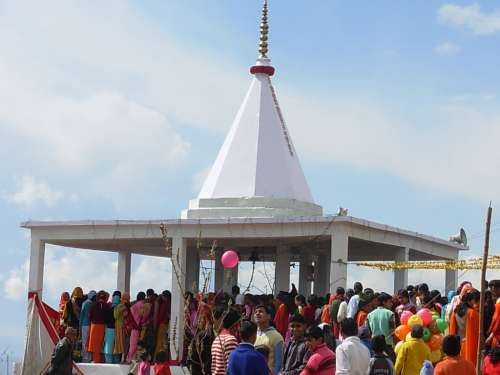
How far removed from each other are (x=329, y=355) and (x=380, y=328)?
3053mm

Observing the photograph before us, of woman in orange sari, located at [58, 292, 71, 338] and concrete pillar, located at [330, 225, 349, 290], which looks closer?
concrete pillar, located at [330, 225, 349, 290]

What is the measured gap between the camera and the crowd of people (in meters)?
7.79

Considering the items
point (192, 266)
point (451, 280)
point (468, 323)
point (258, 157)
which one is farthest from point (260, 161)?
point (468, 323)

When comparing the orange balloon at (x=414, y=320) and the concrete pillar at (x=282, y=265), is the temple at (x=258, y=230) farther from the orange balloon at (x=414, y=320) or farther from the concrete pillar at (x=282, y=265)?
the orange balloon at (x=414, y=320)

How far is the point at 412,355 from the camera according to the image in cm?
901

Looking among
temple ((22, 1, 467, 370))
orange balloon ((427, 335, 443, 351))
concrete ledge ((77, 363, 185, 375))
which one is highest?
temple ((22, 1, 467, 370))

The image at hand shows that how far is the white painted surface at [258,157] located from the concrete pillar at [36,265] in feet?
11.2

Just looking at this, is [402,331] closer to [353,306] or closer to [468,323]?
[468,323]

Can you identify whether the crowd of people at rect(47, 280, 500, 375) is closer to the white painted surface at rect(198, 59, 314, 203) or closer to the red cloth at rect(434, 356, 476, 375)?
the red cloth at rect(434, 356, 476, 375)

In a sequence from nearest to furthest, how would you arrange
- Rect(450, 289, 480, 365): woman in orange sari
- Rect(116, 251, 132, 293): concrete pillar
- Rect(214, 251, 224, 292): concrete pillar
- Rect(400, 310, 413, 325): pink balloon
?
1. Rect(450, 289, 480, 365): woman in orange sari
2. Rect(400, 310, 413, 325): pink balloon
3. Rect(214, 251, 224, 292): concrete pillar
4. Rect(116, 251, 132, 293): concrete pillar

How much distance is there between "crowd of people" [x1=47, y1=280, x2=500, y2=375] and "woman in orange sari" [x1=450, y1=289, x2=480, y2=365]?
0.01 metres

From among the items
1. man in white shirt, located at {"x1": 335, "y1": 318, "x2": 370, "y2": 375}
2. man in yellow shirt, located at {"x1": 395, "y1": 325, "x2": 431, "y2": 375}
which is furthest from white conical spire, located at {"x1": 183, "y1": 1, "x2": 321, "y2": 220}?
man in white shirt, located at {"x1": 335, "y1": 318, "x2": 370, "y2": 375}

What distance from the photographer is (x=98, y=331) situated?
53.4 feet

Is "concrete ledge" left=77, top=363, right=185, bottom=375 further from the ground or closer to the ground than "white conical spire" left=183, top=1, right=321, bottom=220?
closer to the ground
